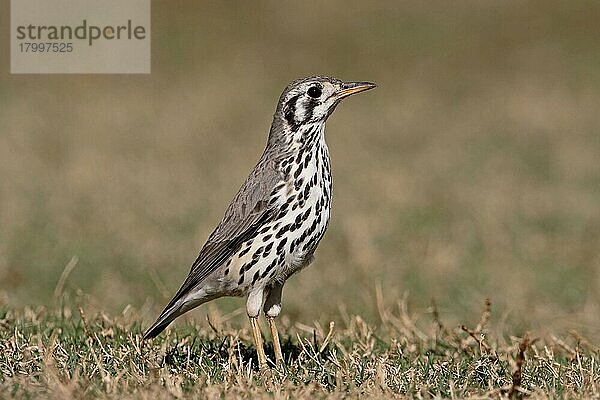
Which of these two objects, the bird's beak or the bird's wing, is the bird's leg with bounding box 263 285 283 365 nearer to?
the bird's wing

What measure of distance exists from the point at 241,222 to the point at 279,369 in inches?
36.2

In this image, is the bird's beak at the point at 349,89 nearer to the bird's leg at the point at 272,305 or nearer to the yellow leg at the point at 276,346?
the bird's leg at the point at 272,305

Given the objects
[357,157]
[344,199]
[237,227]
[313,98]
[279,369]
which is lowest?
[279,369]

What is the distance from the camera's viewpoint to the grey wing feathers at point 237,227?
6633mm

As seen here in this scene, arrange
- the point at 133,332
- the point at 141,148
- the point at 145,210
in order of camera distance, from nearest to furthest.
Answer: the point at 133,332 < the point at 145,210 < the point at 141,148

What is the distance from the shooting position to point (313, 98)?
22.6 feet

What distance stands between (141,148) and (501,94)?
295 inches

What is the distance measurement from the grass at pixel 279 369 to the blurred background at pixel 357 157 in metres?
1.59

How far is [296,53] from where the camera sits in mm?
23469

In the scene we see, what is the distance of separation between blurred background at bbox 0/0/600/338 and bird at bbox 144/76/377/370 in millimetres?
2159

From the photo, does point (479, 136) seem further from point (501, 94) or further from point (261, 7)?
point (261, 7)

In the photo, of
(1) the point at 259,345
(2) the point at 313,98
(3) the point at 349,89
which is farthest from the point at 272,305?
(3) the point at 349,89

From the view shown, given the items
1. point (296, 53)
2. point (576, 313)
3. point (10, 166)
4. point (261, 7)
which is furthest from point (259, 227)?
point (261, 7)

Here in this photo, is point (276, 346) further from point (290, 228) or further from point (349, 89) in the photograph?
point (349, 89)
